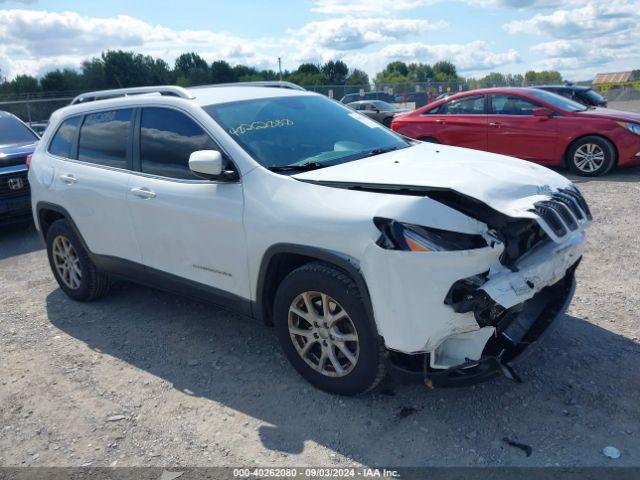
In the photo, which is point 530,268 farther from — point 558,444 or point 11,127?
point 11,127

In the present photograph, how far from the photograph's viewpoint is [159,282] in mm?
4383

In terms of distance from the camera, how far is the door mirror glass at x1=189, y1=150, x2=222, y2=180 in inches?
139

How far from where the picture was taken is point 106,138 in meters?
4.75

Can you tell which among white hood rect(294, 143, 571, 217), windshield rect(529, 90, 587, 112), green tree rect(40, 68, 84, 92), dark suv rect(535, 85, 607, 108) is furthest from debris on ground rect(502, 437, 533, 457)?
green tree rect(40, 68, 84, 92)

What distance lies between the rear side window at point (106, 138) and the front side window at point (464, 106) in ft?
24.2

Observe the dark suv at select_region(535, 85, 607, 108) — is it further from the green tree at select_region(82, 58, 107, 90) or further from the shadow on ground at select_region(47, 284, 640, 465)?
the green tree at select_region(82, 58, 107, 90)

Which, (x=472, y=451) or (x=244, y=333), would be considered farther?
(x=244, y=333)

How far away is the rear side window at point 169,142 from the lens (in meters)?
3.97

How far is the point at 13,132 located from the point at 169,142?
6.39 meters

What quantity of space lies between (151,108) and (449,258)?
2706 millimetres

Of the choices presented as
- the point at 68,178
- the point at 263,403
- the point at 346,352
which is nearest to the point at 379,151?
the point at 346,352

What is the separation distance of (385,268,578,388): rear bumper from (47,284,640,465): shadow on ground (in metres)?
0.34

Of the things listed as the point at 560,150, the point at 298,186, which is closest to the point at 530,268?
the point at 298,186

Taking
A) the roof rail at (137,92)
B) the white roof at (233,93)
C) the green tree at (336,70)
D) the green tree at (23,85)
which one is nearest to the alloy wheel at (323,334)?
the white roof at (233,93)
